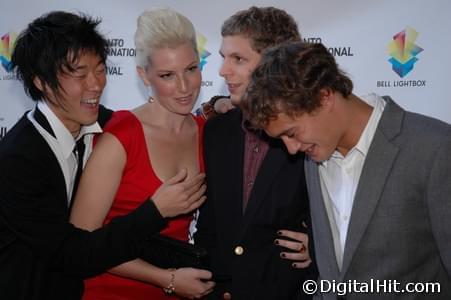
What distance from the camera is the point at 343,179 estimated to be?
66.8 inches

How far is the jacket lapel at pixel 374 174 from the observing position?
5.07ft

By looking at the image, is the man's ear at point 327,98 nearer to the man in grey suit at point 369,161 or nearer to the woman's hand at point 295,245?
the man in grey suit at point 369,161

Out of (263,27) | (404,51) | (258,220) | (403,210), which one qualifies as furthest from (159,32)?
(404,51)

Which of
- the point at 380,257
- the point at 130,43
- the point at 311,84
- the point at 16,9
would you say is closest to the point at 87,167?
the point at 311,84

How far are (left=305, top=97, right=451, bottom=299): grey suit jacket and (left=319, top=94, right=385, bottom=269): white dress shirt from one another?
39 mm

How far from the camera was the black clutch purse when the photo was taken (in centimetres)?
187

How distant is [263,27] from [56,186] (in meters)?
0.89

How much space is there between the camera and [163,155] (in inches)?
81.4

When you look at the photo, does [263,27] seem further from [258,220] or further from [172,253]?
[172,253]

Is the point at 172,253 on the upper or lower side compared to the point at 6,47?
lower

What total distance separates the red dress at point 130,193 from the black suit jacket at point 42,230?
0.51 feet

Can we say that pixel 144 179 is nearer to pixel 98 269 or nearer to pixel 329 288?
pixel 98 269

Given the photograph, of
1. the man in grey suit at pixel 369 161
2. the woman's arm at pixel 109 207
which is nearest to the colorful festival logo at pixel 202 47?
the woman's arm at pixel 109 207

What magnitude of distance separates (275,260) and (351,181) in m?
0.41
